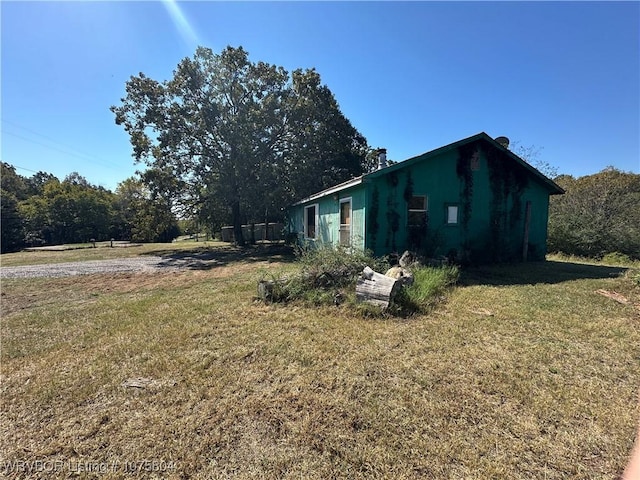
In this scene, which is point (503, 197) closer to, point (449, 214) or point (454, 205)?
point (454, 205)

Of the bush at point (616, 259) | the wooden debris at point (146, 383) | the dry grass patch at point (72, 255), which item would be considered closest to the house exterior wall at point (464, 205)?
the bush at point (616, 259)

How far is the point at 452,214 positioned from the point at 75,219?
35415 mm

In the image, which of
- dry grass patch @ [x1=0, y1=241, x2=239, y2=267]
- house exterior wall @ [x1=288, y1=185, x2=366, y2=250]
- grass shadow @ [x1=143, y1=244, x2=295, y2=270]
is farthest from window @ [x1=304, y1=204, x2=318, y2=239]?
dry grass patch @ [x1=0, y1=241, x2=239, y2=267]

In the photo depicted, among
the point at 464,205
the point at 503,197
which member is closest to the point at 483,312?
the point at 464,205

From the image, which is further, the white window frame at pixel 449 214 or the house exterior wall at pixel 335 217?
the white window frame at pixel 449 214

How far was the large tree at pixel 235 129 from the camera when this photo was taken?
53.9 ft

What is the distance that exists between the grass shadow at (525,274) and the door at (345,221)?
3.63 metres

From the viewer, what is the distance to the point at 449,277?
6.56 meters

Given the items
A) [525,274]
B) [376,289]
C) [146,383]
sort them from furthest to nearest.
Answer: [525,274] → [376,289] → [146,383]

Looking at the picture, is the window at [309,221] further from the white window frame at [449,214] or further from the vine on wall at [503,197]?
the vine on wall at [503,197]

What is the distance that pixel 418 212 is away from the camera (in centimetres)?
877

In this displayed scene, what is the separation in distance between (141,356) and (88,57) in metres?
10.8

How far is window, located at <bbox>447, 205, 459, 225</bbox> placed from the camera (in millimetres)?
8962

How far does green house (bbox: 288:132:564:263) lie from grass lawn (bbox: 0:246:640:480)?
3780 millimetres
